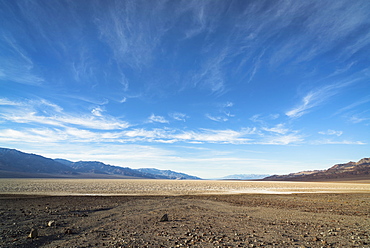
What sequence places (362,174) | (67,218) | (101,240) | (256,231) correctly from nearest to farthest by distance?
(101,240) < (256,231) < (67,218) < (362,174)

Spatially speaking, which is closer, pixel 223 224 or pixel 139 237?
pixel 139 237

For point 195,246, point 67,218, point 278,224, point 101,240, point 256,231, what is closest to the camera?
point 195,246

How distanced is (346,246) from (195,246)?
16.4 ft

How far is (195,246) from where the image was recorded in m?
6.90

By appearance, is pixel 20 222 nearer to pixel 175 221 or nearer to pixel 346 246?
pixel 175 221

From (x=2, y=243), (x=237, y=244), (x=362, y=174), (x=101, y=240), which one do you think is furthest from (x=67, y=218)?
(x=362, y=174)

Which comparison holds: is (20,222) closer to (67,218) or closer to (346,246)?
(67,218)

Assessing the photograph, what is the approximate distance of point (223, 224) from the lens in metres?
10.3

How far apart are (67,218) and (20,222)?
2013 millimetres

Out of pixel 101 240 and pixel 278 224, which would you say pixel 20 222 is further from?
pixel 278 224

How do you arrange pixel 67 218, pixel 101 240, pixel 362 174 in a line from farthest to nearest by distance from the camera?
pixel 362 174
pixel 67 218
pixel 101 240

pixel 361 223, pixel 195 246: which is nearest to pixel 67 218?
pixel 195 246

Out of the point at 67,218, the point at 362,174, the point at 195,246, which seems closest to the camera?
the point at 195,246

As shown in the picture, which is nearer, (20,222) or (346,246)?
(346,246)
